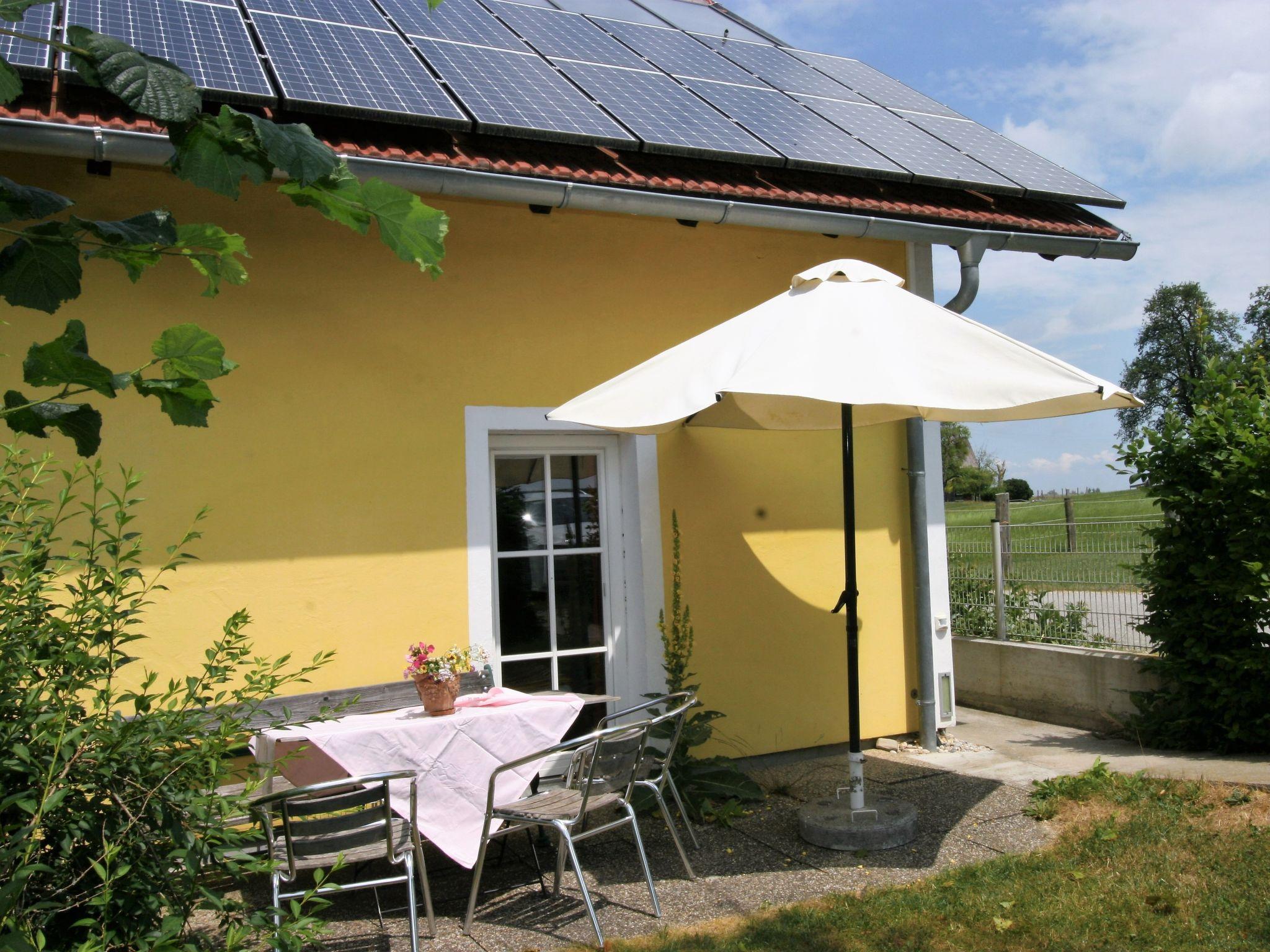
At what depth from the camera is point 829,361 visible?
4391 millimetres

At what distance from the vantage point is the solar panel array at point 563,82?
17.2ft

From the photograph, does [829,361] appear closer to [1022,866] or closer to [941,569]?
[1022,866]

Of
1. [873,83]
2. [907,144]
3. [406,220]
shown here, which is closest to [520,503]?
[907,144]

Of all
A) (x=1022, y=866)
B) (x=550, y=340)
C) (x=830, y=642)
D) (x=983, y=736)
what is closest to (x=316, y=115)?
(x=550, y=340)

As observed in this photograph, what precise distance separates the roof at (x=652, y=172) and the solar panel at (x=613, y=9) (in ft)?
11.8

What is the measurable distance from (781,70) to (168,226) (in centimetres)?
746

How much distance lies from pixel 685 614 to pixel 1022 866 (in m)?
2.26

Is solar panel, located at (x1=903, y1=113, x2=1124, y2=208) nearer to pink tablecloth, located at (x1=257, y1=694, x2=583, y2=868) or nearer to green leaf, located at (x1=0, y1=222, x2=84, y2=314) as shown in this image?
pink tablecloth, located at (x1=257, y1=694, x2=583, y2=868)

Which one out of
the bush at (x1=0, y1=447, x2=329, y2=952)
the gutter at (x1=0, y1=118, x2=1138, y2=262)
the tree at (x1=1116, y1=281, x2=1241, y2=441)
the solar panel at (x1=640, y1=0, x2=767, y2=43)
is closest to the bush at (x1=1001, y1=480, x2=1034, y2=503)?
the tree at (x1=1116, y1=281, x2=1241, y2=441)

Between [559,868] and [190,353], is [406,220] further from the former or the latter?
[559,868]

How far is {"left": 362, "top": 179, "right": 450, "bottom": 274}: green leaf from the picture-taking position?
176 cm

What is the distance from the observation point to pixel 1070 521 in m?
7.85

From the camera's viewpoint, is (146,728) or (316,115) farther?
(316,115)

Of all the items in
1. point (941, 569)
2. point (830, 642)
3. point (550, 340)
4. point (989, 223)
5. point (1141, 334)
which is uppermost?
point (1141, 334)
